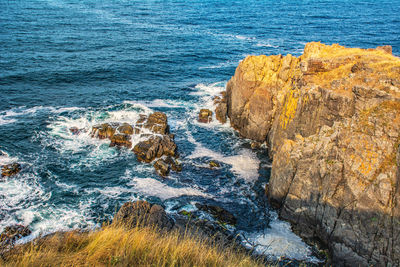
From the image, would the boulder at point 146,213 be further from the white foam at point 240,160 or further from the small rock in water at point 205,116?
the small rock in water at point 205,116

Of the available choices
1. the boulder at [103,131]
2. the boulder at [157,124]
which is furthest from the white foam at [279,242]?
the boulder at [103,131]

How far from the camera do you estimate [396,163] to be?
53.0 feet

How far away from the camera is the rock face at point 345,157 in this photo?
1625cm

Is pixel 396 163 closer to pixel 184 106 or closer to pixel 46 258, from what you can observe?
pixel 46 258

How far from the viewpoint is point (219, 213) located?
21.3 metres

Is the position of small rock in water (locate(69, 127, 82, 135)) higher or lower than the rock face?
lower

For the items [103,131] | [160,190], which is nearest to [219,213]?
[160,190]

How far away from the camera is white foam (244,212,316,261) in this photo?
18.1m

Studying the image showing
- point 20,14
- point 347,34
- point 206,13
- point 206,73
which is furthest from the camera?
point 206,13

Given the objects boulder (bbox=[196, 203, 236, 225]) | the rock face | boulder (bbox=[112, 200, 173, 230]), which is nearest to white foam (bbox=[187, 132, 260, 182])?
the rock face

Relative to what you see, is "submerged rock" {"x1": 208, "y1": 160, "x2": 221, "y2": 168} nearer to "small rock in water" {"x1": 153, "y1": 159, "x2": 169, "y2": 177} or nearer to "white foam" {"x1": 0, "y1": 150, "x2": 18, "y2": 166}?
"small rock in water" {"x1": 153, "y1": 159, "x2": 169, "y2": 177}

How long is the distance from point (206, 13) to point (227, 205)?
102 meters

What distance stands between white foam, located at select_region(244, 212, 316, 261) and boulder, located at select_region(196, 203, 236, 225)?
1656 millimetres

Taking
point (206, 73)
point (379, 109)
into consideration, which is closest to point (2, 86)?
point (206, 73)
